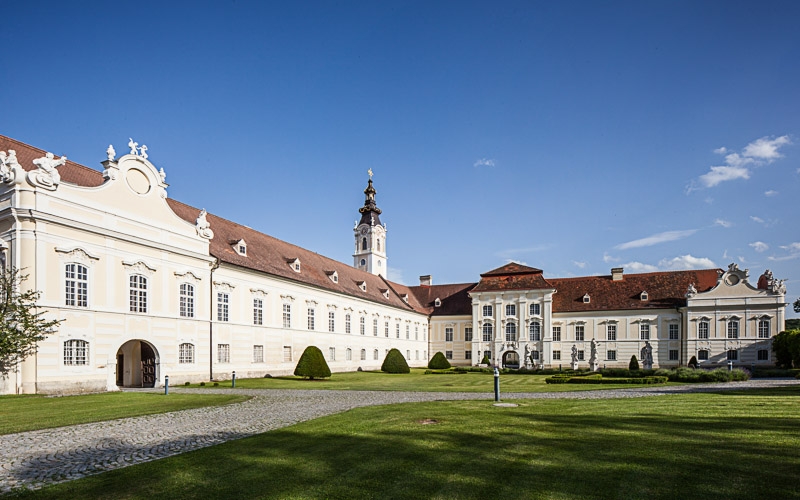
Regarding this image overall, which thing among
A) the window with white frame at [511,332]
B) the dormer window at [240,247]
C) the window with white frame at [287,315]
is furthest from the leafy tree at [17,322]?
the window with white frame at [511,332]

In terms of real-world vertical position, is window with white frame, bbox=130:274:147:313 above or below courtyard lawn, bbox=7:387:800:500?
above

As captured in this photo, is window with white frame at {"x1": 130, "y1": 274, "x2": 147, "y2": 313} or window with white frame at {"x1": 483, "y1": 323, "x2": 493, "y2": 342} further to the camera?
window with white frame at {"x1": 483, "y1": 323, "x2": 493, "y2": 342}

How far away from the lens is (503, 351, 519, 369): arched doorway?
5397 cm

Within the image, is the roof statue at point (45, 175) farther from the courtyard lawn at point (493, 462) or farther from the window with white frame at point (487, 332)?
the window with white frame at point (487, 332)

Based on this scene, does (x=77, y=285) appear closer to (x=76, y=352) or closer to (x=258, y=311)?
(x=76, y=352)

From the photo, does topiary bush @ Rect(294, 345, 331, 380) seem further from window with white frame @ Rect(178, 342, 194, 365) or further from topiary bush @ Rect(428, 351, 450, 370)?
topiary bush @ Rect(428, 351, 450, 370)

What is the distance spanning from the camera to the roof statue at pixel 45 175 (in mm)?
21281

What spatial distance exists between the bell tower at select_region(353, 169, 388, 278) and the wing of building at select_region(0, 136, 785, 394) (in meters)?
0.41

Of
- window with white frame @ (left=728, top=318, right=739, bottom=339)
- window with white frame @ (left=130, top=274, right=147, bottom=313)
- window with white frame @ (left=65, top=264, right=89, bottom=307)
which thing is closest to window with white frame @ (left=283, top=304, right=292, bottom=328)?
window with white frame @ (left=130, top=274, right=147, bottom=313)

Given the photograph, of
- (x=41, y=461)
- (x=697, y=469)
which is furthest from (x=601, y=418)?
(x=41, y=461)

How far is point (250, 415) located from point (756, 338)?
150 ft

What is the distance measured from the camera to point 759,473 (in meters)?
6.87

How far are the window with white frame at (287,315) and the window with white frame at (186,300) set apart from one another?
848 centimetres

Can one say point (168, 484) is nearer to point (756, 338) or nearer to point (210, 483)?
point (210, 483)
